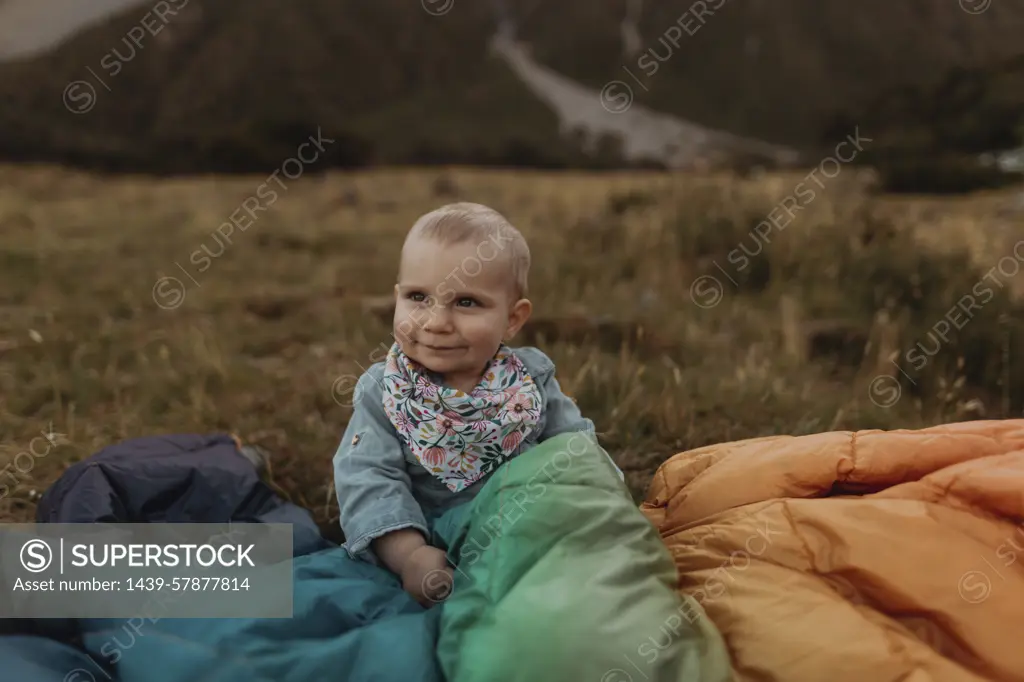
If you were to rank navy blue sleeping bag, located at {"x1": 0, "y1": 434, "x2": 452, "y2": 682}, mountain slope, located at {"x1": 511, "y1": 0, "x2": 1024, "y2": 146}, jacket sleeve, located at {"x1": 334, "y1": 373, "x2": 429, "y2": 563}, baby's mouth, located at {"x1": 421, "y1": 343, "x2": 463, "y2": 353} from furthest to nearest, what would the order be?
1. mountain slope, located at {"x1": 511, "y1": 0, "x2": 1024, "y2": 146}
2. baby's mouth, located at {"x1": 421, "y1": 343, "x2": 463, "y2": 353}
3. jacket sleeve, located at {"x1": 334, "y1": 373, "x2": 429, "y2": 563}
4. navy blue sleeping bag, located at {"x1": 0, "y1": 434, "x2": 452, "y2": 682}

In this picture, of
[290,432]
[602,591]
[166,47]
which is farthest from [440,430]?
[166,47]

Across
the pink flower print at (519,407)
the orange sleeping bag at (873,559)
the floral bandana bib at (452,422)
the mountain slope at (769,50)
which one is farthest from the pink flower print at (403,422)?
the mountain slope at (769,50)

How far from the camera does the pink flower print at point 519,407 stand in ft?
6.40

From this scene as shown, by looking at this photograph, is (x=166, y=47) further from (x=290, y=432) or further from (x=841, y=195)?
(x=290, y=432)

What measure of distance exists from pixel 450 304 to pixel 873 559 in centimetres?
97

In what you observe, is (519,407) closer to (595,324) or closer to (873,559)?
(873,559)

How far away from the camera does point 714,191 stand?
17.9 ft

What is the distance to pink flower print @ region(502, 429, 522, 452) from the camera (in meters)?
1.95

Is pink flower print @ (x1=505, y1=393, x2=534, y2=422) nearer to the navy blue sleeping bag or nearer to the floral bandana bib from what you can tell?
the floral bandana bib

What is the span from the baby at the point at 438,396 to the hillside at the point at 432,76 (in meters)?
9.99

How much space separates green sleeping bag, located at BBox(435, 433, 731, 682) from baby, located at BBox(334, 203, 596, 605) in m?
0.22

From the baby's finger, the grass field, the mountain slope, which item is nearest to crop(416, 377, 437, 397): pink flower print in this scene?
the baby's finger

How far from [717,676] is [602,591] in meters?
0.23

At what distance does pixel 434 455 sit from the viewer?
192 centimetres
